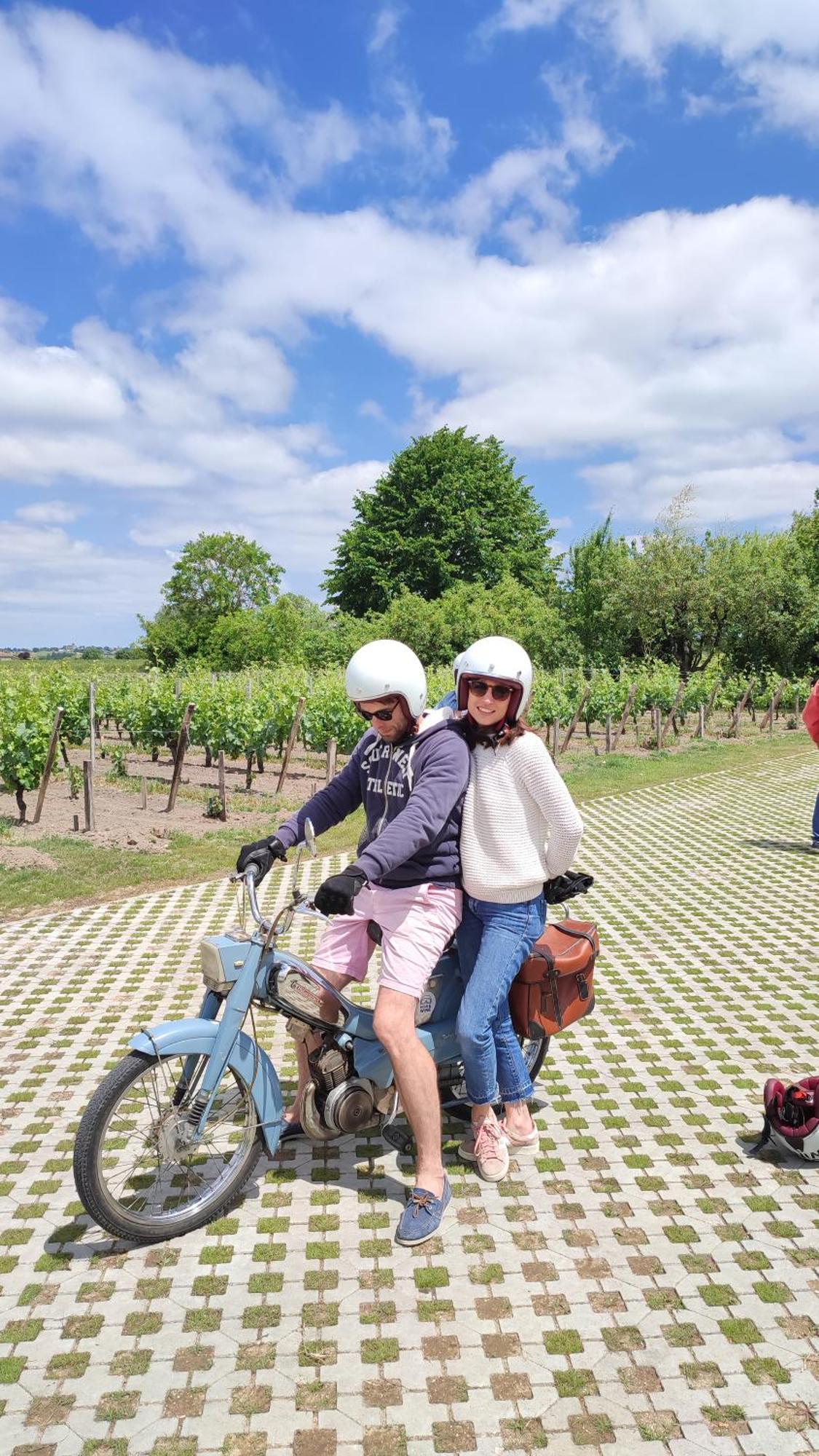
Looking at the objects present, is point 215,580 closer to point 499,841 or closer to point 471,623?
point 471,623

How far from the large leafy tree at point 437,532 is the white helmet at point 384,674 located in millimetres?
36522

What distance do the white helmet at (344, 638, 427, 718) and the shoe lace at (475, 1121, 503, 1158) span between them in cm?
160

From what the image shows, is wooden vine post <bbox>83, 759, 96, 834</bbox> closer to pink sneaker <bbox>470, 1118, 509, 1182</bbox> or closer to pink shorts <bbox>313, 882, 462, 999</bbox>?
pink shorts <bbox>313, 882, 462, 999</bbox>

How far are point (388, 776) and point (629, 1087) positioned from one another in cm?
193

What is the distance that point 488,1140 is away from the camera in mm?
3664

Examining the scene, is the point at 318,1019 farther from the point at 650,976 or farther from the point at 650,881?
the point at 650,881

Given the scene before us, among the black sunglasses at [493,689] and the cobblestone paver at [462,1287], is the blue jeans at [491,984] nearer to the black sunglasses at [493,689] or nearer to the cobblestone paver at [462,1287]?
the cobblestone paver at [462,1287]

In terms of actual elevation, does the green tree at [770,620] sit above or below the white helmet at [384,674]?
above

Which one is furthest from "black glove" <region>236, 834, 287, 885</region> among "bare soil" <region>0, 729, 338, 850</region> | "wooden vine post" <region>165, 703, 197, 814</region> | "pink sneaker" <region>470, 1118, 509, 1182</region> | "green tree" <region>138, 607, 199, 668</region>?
"green tree" <region>138, 607, 199, 668</region>

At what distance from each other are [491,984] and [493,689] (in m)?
1.02

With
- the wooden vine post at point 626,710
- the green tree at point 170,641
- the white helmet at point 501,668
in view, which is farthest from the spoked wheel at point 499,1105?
the green tree at point 170,641

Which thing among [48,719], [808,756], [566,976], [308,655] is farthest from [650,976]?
[308,655]

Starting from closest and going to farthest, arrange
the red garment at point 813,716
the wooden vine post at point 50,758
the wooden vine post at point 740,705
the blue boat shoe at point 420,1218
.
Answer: the blue boat shoe at point 420,1218
the red garment at point 813,716
the wooden vine post at point 50,758
the wooden vine post at point 740,705

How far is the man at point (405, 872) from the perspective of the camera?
327cm
